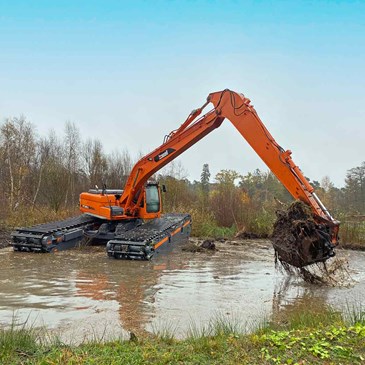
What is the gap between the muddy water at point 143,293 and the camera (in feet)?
21.1

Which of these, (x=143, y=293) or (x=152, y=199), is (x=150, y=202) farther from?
(x=143, y=293)

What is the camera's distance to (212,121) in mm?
13109

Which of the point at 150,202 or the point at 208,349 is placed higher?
the point at 150,202

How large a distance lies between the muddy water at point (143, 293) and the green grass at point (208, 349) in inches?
29.7

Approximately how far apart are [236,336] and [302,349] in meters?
0.88

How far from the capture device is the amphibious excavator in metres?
10.2

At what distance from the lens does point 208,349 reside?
4426 mm

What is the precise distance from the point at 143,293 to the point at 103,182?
2118 centimetres

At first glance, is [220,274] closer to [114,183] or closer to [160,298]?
[160,298]

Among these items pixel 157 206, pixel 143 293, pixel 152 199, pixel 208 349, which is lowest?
pixel 143 293

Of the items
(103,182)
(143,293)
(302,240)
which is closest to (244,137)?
(302,240)

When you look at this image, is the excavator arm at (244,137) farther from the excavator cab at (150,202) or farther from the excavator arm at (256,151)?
the excavator cab at (150,202)

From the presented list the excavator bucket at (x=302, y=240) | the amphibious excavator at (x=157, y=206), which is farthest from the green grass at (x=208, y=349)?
the amphibious excavator at (x=157, y=206)

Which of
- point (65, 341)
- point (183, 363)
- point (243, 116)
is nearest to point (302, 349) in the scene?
point (183, 363)
